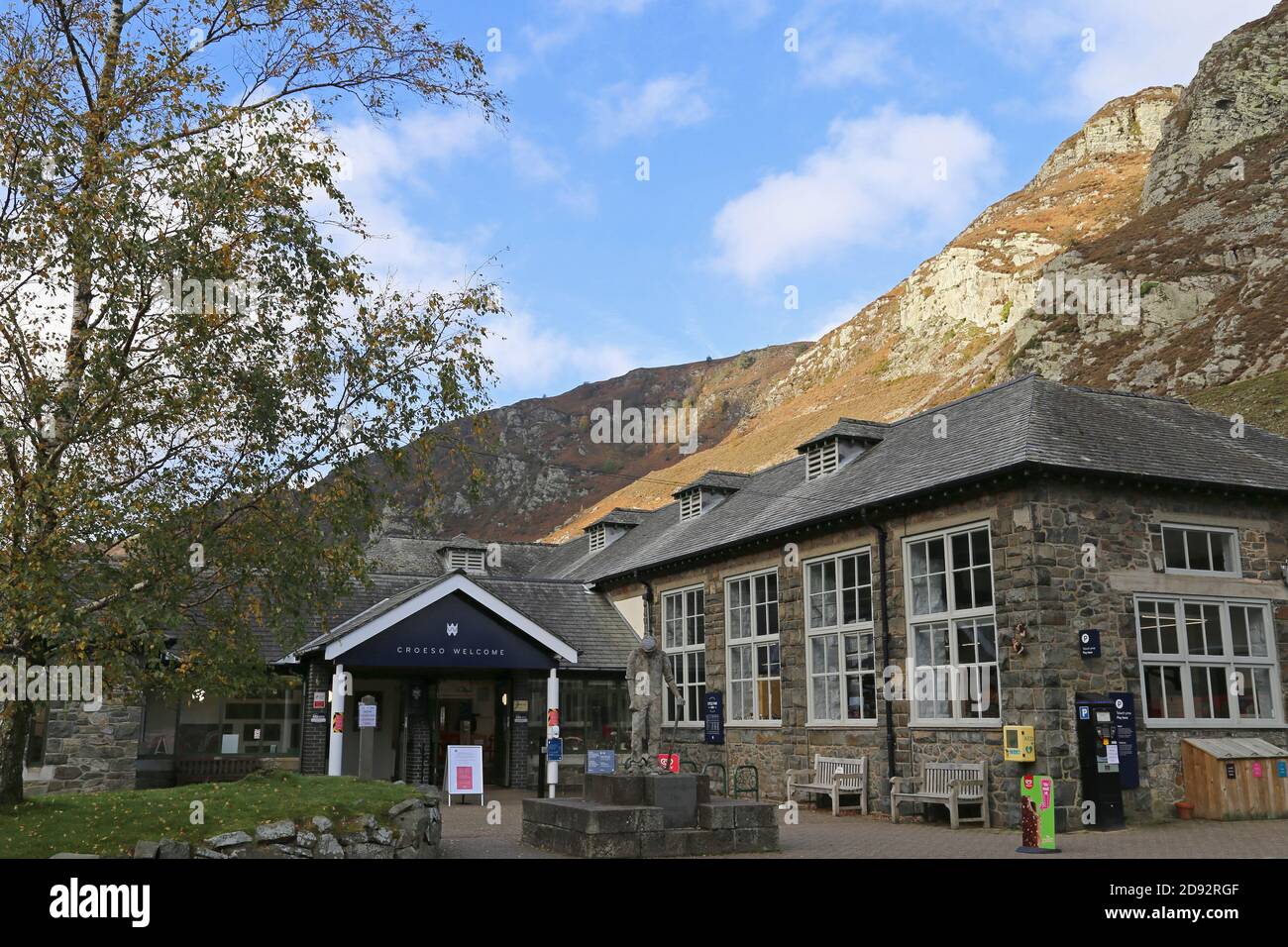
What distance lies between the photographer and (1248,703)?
55.2ft

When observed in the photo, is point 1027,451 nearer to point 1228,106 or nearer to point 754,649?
point 754,649

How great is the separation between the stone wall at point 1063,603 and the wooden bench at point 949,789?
17 centimetres

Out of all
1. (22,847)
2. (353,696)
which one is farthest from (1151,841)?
(353,696)

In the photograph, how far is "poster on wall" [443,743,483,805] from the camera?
1895 centimetres

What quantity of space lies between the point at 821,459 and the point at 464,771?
9806 mm

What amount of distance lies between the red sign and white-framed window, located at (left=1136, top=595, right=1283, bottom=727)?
11146 millimetres

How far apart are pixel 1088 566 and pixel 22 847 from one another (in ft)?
44.9

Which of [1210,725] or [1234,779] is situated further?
[1210,725]

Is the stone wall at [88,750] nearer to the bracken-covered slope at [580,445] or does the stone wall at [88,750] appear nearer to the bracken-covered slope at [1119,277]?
the bracken-covered slope at [1119,277]

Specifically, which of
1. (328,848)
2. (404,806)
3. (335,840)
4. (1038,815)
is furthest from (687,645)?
(328,848)

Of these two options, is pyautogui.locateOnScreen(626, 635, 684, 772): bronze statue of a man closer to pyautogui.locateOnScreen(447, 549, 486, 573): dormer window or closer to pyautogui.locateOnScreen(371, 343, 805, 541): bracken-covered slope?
pyautogui.locateOnScreen(447, 549, 486, 573): dormer window

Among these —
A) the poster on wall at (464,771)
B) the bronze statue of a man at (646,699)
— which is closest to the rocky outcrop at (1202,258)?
the poster on wall at (464,771)

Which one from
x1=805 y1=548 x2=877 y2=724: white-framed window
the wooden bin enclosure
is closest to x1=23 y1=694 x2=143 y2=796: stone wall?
x1=805 y1=548 x2=877 y2=724: white-framed window

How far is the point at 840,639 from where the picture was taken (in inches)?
760
